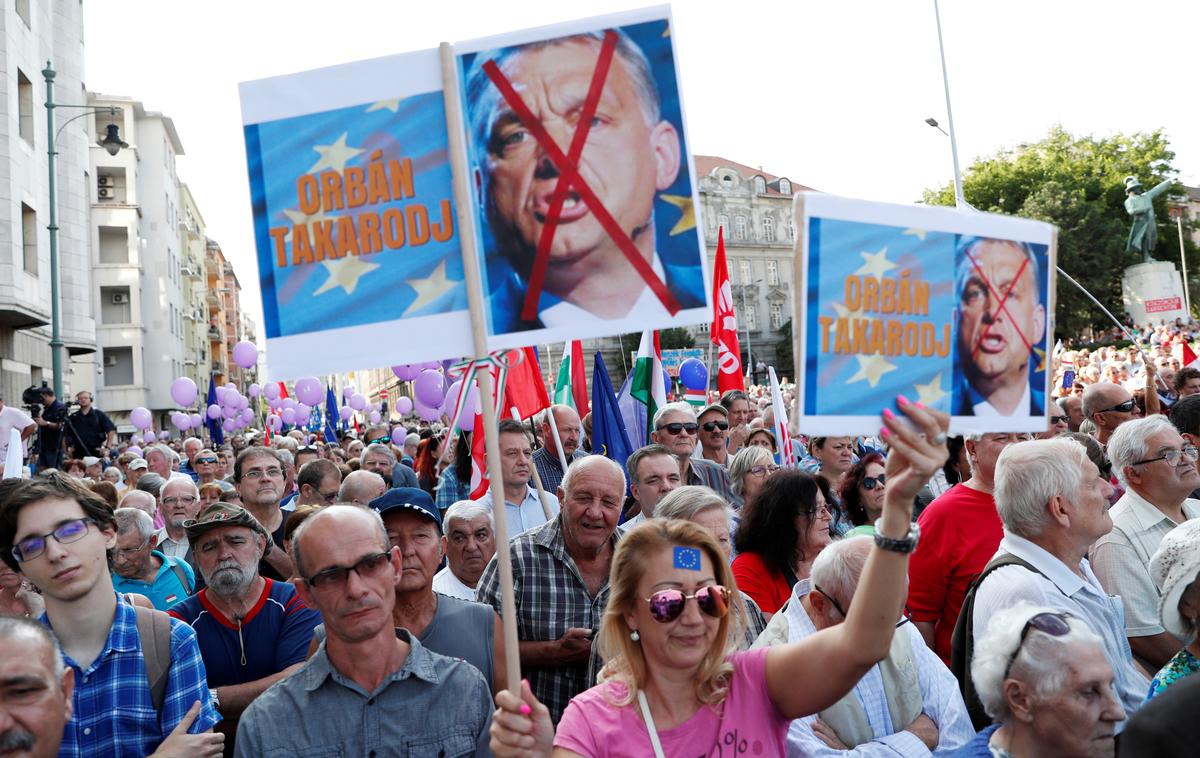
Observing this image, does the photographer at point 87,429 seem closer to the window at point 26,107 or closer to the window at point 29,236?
the window at point 29,236

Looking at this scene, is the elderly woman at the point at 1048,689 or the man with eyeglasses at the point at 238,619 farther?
the man with eyeglasses at the point at 238,619

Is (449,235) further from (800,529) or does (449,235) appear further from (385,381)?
(385,381)

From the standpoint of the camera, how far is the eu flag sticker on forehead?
299cm

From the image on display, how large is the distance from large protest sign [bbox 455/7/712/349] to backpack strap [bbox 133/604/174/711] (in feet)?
5.14

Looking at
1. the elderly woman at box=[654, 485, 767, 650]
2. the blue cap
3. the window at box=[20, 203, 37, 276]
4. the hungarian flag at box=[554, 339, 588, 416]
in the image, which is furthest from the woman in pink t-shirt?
the window at box=[20, 203, 37, 276]

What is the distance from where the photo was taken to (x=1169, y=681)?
10.7 feet

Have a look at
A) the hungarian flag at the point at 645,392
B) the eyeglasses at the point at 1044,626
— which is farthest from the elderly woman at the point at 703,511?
the hungarian flag at the point at 645,392

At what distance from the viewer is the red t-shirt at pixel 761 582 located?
4.82 meters

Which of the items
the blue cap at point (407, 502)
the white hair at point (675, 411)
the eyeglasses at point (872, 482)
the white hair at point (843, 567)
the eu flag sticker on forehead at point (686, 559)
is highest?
the white hair at point (675, 411)

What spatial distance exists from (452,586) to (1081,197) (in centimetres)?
5793

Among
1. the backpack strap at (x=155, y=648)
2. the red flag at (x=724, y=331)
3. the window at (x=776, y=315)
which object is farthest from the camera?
the window at (x=776, y=315)

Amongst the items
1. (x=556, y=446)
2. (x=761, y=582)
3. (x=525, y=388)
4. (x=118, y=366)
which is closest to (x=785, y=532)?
(x=761, y=582)

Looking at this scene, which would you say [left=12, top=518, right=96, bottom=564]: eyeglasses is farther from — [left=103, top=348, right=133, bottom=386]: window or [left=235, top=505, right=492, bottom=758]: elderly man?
[left=103, top=348, right=133, bottom=386]: window

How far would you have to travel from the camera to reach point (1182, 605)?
329cm
